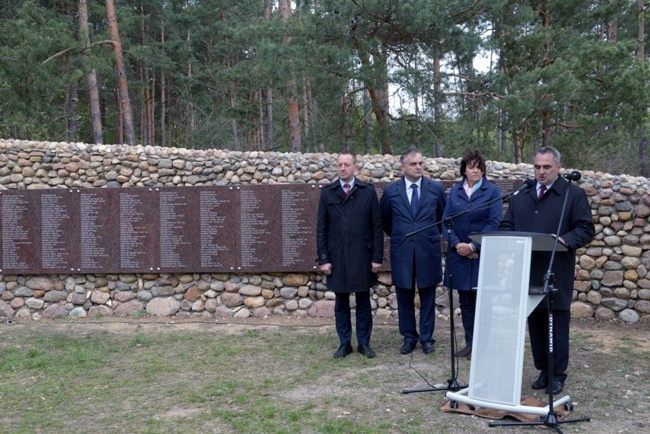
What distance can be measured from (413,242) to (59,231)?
4284mm

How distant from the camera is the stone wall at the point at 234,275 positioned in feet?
21.6

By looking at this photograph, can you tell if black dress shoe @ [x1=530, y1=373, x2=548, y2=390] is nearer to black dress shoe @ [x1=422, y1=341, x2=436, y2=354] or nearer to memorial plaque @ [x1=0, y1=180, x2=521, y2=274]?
black dress shoe @ [x1=422, y1=341, x2=436, y2=354]

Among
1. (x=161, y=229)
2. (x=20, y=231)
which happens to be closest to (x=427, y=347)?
(x=161, y=229)

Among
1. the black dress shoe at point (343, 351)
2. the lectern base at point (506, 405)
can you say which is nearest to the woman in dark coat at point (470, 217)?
the black dress shoe at point (343, 351)

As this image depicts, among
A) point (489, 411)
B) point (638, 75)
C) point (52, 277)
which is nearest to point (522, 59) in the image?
point (638, 75)

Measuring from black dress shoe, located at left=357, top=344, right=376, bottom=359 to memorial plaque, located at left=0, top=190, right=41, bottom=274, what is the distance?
4.08 meters

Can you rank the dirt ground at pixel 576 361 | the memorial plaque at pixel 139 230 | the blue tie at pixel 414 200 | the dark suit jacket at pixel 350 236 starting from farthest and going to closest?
the memorial plaque at pixel 139 230
the blue tie at pixel 414 200
the dark suit jacket at pixel 350 236
the dirt ground at pixel 576 361

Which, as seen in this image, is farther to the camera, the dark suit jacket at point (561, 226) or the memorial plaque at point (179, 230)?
the memorial plaque at point (179, 230)

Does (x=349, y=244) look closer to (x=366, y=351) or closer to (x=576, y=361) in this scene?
(x=366, y=351)

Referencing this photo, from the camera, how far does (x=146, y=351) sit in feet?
19.0

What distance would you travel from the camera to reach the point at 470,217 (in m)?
5.18

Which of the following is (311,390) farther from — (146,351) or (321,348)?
(146,351)

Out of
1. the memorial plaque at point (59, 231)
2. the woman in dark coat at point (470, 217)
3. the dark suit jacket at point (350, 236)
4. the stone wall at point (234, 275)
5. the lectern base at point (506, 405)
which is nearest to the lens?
the lectern base at point (506, 405)

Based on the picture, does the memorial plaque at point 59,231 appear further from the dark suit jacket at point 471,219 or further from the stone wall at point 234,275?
the dark suit jacket at point 471,219
